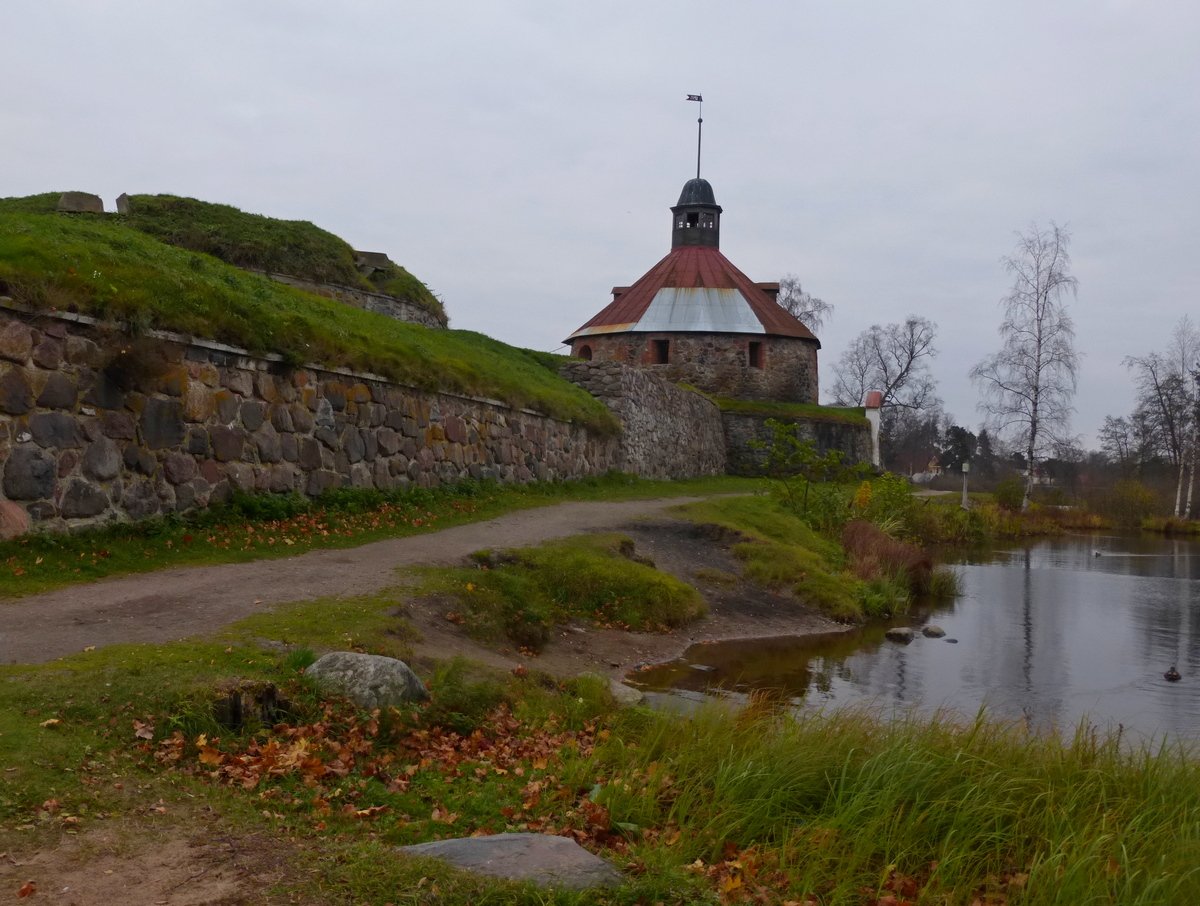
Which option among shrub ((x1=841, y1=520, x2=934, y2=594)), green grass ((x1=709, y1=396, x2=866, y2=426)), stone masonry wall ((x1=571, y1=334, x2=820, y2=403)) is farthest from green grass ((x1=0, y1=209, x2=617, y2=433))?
stone masonry wall ((x1=571, y1=334, x2=820, y2=403))

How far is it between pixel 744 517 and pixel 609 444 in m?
5.81

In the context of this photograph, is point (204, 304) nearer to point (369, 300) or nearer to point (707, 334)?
point (369, 300)

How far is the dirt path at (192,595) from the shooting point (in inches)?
277

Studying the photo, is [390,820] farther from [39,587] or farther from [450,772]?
[39,587]

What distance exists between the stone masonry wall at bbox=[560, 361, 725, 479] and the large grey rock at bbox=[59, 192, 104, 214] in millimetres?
10304

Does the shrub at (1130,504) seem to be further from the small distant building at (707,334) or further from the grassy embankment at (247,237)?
the grassy embankment at (247,237)

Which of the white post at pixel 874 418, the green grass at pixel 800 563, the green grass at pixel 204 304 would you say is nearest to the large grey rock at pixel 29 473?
the green grass at pixel 204 304

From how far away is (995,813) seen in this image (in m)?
5.23

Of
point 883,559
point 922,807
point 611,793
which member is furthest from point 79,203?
point 922,807

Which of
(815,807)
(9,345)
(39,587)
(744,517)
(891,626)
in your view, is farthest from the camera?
(744,517)

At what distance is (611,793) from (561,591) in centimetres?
655

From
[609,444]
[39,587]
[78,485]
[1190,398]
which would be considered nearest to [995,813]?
[39,587]

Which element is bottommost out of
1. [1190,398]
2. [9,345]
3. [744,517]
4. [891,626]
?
[891,626]

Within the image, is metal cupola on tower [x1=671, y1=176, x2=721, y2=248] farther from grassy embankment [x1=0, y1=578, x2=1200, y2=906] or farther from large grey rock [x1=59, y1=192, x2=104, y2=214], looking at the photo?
grassy embankment [x1=0, y1=578, x2=1200, y2=906]
